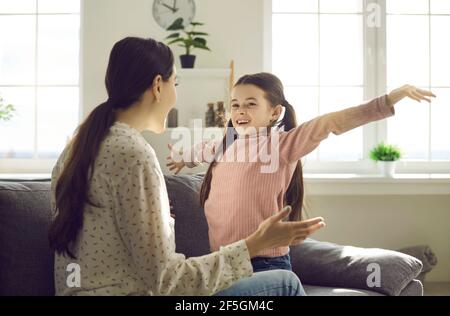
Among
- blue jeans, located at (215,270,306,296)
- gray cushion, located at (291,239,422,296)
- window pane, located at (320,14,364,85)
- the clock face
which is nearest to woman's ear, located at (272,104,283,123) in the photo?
gray cushion, located at (291,239,422,296)

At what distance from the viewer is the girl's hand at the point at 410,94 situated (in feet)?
4.48

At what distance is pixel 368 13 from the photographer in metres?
3.60

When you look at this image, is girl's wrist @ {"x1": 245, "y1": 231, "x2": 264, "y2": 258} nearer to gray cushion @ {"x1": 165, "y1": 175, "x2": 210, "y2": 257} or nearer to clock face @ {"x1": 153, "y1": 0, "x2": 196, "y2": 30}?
gray cushion @ {"x1": 165, "y1": 175, "x2": 210, "y2": 257}

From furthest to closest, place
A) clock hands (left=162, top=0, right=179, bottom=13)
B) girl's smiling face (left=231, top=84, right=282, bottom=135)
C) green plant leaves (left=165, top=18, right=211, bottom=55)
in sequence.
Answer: clock hands (left=162, top=0, right=179, bottom=13), green plant leaves (left=165, top=18, right=211, bottom=55), girl's smiling face (left=231, top=84, right=282, bottom=135)

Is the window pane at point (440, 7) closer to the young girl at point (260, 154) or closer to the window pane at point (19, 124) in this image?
the young girl at point (260, 154)

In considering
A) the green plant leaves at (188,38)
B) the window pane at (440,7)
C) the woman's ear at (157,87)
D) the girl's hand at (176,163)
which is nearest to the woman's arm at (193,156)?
the girl's hand at (176,163)

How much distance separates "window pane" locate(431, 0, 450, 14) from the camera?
3.63 meters

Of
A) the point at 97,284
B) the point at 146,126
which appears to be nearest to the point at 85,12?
the point at 146,126

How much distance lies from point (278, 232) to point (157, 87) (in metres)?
0.42

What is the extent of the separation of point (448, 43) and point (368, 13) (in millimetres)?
564

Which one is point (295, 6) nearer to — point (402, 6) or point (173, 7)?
point (402, 6)

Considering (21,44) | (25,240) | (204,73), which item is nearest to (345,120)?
(25,240)

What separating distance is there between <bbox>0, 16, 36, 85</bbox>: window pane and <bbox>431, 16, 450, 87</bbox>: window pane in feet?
8.54
